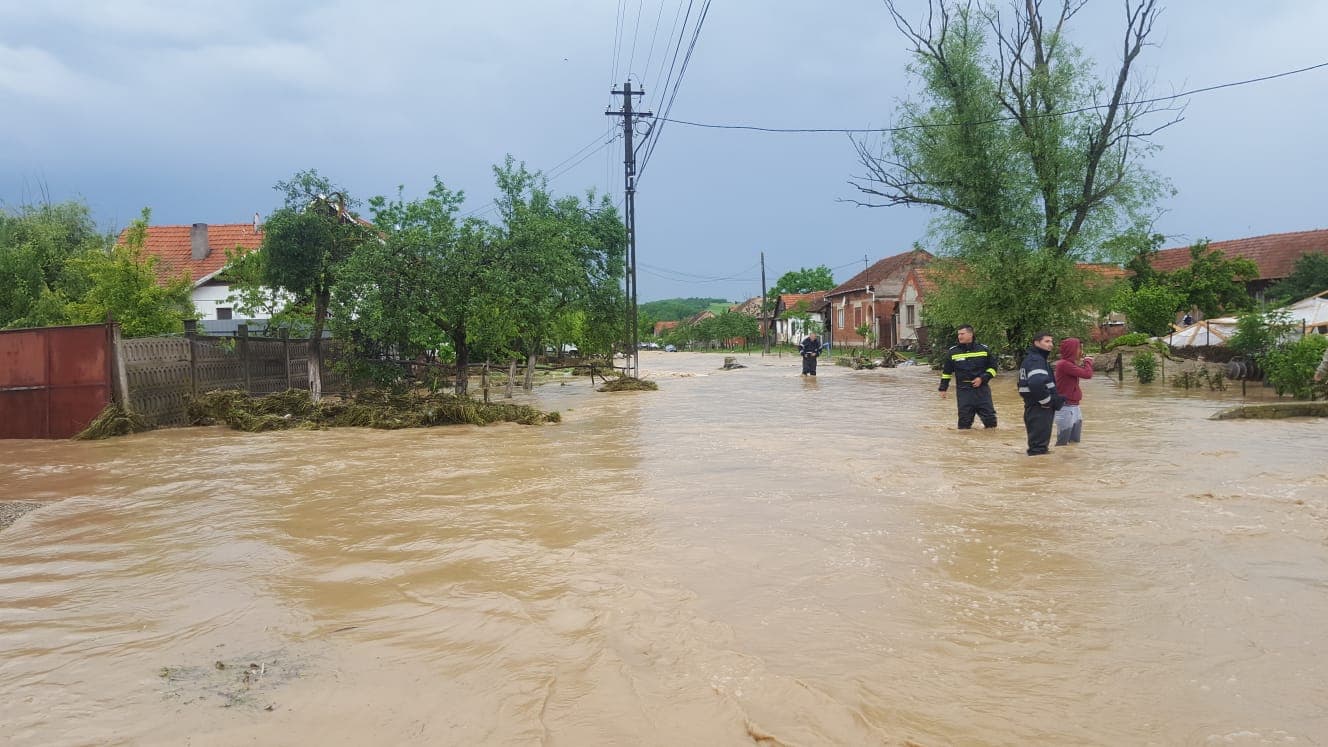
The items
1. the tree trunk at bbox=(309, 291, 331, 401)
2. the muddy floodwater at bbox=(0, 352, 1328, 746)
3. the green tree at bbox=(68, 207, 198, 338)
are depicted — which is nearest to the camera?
the muddy floodwater at bbox=(0, 352, 1328, 746)

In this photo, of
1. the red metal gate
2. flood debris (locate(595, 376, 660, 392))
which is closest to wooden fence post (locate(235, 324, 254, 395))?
the red metal gate

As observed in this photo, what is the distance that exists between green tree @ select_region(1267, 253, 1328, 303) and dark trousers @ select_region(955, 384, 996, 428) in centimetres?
2374

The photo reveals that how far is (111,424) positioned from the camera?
43.0 ft

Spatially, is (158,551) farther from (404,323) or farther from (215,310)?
(215,310)

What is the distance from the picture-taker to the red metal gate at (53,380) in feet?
43.0

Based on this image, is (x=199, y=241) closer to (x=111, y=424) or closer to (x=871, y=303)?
(x=111, y=424)

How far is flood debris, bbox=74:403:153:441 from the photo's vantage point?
42.5ft

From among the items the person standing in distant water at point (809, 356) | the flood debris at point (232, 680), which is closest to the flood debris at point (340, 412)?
the flood debris at point (232, 680)

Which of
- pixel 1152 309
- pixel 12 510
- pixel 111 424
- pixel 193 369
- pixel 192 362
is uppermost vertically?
pixel 1152 309

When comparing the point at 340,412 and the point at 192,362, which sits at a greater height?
the point at 192,362

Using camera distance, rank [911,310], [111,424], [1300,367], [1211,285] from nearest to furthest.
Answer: [111,424] < [1300,367] < [1211,285] < [911,310]

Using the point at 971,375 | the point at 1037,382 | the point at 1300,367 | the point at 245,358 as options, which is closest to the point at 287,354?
the point at 245,358

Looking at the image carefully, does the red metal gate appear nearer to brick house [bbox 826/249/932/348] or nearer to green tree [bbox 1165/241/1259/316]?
green tree [bbox 1165/241/1259/316]

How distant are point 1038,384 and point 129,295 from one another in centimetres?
2037
